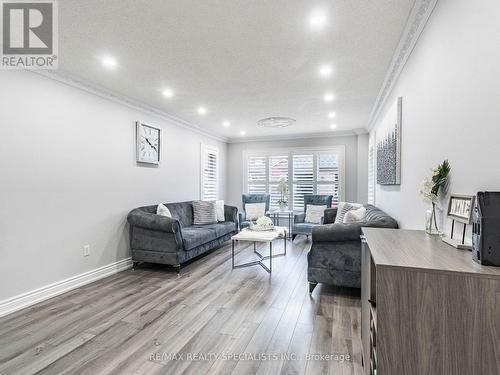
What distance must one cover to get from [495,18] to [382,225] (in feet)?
6.30

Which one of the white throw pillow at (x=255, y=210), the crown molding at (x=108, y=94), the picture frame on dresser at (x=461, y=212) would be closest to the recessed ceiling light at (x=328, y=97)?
the picture frame on dresser at (x=461, y=212)

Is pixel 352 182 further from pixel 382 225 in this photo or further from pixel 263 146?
pixel 382 225

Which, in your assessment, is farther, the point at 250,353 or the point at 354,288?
the point at 354,288

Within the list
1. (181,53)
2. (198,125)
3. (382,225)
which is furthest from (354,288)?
(198,125)

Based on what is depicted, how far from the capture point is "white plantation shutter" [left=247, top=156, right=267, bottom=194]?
6.84 m

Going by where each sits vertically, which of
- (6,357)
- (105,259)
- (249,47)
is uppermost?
(249,47)

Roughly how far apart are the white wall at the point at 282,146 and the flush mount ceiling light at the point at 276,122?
133cm

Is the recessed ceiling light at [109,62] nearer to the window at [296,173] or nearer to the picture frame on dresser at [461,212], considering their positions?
the picture frame on dresser at [461,212]

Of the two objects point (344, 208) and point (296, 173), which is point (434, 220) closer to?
point (344, 208)

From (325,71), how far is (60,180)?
3.26 metres

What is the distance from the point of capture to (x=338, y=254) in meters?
2.82

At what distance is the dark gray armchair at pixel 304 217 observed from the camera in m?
5.17

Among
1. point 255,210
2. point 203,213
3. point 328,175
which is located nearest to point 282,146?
point 328,175

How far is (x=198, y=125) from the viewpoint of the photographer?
5.53m
